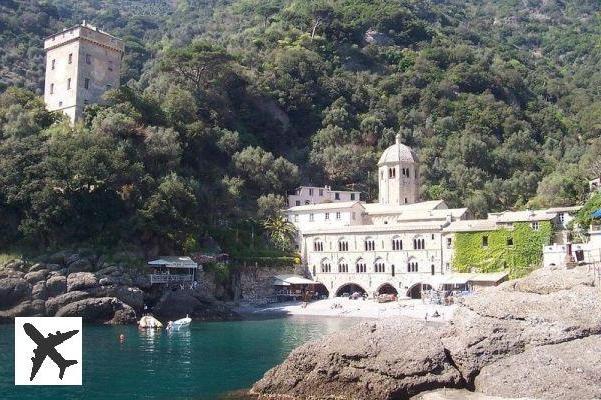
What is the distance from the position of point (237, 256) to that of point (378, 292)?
13.8m

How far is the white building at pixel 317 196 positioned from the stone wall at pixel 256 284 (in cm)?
1168

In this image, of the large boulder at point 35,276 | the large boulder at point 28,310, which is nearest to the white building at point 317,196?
the large boulder at point 35,276

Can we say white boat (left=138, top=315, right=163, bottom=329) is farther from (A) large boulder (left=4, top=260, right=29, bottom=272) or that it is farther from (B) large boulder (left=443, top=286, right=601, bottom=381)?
(B) large boulder (left=443, top=286, right=601, bottom=381)

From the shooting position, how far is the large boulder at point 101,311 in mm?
47875

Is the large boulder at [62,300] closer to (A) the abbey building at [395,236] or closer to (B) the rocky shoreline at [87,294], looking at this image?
(B) the rocky shoreline at [87,294]

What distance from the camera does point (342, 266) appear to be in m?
65.2

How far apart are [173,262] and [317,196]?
77.1ft

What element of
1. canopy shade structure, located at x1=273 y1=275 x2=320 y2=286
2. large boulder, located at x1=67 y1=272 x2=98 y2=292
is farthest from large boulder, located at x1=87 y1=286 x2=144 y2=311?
canopy shade structure, located at x1=273 y1=275 x2=320 y2=286

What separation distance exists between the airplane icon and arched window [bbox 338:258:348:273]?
48481mm

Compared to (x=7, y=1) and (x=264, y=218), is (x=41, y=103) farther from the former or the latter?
(x=7, y=1)

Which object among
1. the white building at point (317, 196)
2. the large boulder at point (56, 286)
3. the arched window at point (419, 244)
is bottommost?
the large boulder at point (56, 286)

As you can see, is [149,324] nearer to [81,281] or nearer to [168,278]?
[81,281]

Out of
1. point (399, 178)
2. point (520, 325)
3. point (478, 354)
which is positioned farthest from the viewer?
point (399, 178)

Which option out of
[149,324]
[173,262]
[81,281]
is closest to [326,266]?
[173,262]
